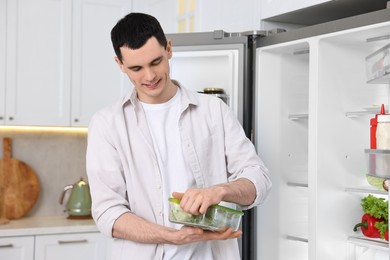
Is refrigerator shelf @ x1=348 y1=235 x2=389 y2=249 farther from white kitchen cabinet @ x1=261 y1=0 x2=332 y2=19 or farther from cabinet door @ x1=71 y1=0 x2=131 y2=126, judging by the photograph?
cabinet door @ x1=71 y1=0 x2=131 y2=126

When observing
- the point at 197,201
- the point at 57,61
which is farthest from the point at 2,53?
the point at 197,201

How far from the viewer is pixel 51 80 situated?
354cm

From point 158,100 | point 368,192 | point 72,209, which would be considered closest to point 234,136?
point 158,100

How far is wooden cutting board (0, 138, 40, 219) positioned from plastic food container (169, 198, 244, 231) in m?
2.31

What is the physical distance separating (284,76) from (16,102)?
1627 millimetres

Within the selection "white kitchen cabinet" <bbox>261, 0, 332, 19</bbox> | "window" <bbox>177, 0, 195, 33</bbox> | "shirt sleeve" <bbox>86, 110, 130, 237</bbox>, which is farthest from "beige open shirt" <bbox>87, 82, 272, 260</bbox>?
"window" <bbox>177, 0, 195, 33</bbox>

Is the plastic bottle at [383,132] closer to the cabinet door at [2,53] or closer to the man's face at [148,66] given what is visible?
the man's face at [148,66]

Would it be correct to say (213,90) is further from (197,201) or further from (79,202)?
(79,202)

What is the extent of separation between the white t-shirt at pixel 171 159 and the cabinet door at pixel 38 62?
1.81 m

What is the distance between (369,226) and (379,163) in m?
1.02

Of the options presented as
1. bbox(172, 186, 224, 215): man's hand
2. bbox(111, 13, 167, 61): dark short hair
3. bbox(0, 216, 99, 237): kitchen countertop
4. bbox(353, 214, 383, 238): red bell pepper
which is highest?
bbox(111, 13, 167, 61): dark short hair

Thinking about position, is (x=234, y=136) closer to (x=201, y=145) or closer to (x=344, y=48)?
(x=201, y=145)

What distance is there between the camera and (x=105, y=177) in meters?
1.80

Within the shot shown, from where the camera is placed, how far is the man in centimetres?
170
